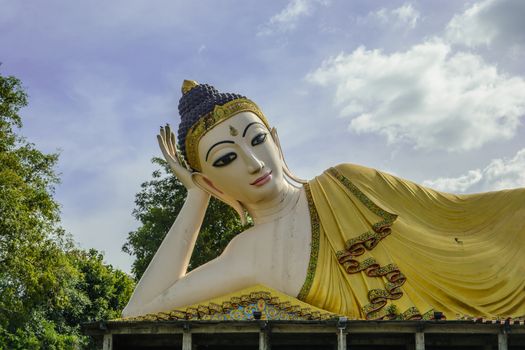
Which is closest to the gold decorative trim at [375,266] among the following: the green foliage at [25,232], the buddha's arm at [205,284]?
the buddha's arm at [205,284]

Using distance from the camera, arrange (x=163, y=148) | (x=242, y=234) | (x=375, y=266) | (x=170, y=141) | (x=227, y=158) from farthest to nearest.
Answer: (x=170, y=141), (x=163, y=148), (x=242, y=234), (x=227, y=158), (x=375, y=266)

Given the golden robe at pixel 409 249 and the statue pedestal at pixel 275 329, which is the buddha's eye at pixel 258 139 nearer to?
the golden robe at pixel 409 249

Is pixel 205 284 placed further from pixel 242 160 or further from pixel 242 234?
pixel 242 160

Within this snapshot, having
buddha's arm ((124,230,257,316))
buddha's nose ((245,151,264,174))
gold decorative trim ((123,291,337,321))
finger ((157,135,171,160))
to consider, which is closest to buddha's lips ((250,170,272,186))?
buddha's nose ((245,151,264,174))

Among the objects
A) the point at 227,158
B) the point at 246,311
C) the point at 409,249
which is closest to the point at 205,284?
the point at 246,311

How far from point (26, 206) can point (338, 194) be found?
19.9 feet

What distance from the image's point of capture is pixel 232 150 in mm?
11320

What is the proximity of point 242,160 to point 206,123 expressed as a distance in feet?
2.67

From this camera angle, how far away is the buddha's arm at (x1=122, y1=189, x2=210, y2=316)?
11031mm

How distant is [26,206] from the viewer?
14531 mm

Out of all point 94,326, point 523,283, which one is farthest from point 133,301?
point 523,283

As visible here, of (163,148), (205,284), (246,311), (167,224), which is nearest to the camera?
(246,311)

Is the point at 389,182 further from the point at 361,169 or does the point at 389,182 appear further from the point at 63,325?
the point at 63,325

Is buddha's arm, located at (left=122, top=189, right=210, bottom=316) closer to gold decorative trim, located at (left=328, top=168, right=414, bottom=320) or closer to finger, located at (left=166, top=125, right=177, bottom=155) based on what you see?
finger, located at (left=166, top=125, right=177, bottom=155)
